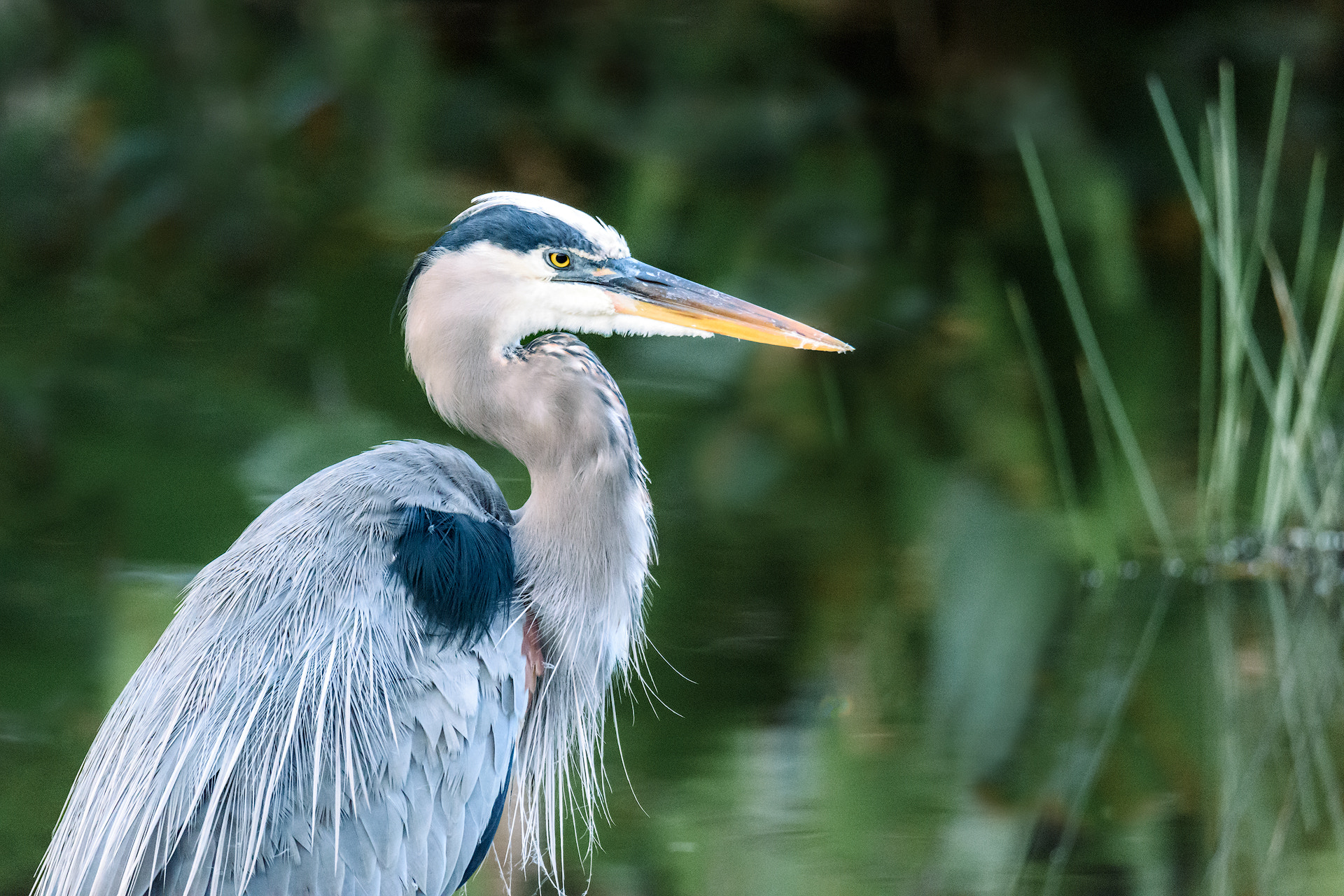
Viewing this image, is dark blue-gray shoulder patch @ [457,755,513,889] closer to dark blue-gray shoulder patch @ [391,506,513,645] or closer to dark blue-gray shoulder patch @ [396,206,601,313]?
dark blue-gray shoulder patch @ [391,506,513,645]

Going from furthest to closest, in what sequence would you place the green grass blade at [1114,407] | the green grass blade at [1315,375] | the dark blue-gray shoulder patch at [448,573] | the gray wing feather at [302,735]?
the green grass blade at [1114,407] → the green grass blade at [1315,375] → the dark blue-gray shoulder patch at [448,573] → the gray wing feather at [302,735]

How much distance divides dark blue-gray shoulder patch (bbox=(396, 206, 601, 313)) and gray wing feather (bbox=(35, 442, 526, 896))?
31 cm

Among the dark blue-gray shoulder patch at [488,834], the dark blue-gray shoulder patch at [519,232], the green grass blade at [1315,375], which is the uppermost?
the dark blue-gray shoulder patch at [519,232]

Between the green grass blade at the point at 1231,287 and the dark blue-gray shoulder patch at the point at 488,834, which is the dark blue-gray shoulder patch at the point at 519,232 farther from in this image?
the green grass blade at the point at 1231,287

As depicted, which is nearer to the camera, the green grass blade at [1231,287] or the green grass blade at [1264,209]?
the green grass blade at [1231,287]

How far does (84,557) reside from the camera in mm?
2918

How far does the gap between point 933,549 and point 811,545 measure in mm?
275

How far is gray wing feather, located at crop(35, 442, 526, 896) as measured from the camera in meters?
1.46

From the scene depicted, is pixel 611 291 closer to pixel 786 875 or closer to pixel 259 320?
pixel 786 875

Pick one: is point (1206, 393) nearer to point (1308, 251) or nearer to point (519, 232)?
point (1308, 251)

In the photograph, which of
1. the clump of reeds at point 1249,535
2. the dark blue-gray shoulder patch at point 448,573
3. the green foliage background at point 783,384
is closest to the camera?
the dark blue-gray shoulder patch at point 448,573

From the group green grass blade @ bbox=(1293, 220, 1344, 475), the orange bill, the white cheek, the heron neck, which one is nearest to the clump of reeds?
green grass blade @ bbox=(1293, 220, 1344, 475)

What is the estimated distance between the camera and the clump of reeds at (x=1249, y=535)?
196cm

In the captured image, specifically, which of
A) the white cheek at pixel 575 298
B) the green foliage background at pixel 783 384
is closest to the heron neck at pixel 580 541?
the white cheek at pixel 575 298
